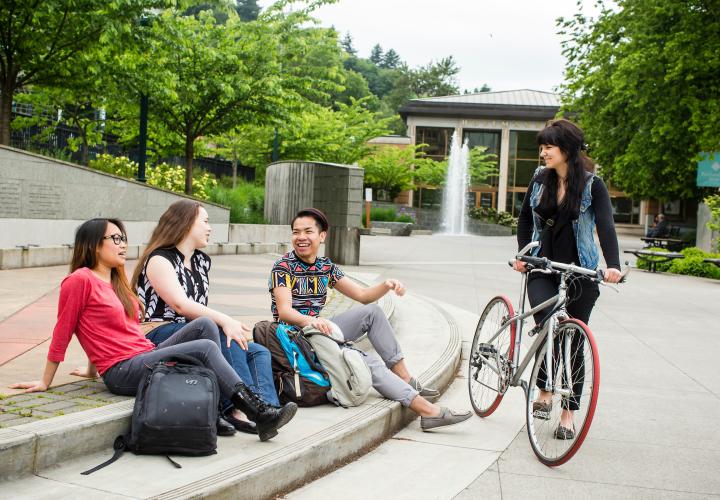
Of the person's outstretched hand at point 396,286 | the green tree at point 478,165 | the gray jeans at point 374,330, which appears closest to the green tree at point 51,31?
the gray jeans at point 374,330

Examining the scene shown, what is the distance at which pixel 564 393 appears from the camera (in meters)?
4.55

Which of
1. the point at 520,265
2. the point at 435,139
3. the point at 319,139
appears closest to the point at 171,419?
the point at 520,265

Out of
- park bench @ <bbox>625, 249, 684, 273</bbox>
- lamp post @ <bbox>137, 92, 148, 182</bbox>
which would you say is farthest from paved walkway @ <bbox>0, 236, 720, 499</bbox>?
park bench @ <bbox>625, 249, 684, 273</bbox>

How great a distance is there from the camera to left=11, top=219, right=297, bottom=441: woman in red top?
167 inches

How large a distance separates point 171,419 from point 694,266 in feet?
63.4

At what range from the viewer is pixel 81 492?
3.32 meters

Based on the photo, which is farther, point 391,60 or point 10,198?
point 391,60

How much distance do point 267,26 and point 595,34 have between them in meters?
15.0

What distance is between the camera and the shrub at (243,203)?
19891 mm

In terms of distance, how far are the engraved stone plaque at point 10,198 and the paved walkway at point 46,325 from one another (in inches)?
43.3

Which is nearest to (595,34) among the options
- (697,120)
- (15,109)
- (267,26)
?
(697,120)

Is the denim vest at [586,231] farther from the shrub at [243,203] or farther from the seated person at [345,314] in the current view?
the shrub at [243,203]

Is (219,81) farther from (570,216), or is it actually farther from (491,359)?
(570,216)

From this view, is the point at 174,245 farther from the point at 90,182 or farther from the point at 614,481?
the point at 90,182
